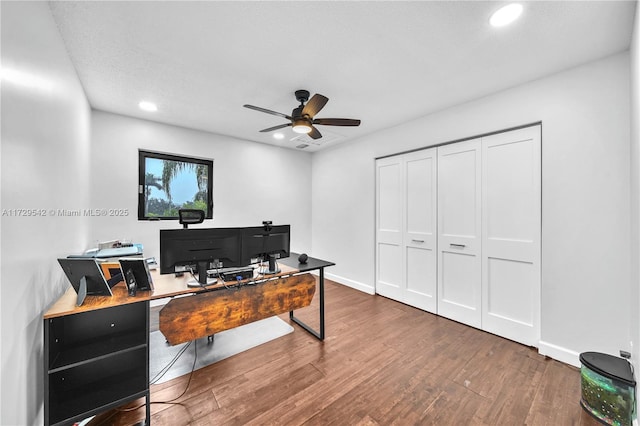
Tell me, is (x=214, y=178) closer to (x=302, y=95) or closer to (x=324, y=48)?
(x=302, y=95)

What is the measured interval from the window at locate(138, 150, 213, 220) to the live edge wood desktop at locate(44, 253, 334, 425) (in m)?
1.73

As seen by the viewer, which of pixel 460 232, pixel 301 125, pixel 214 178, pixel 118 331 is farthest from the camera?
pixel 214 178

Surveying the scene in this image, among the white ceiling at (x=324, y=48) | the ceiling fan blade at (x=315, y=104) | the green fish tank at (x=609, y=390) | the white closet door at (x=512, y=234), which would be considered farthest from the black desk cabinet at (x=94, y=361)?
the white closet door at (x=512, y=234)

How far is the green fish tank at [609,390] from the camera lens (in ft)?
5.02

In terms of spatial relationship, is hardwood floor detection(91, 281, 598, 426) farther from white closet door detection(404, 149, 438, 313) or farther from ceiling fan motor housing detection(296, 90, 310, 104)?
ceiling fan motor housing detection(296, 90, 310, 104)

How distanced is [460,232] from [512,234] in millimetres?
516

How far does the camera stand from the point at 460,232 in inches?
118

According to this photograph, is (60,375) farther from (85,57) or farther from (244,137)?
(244,137)

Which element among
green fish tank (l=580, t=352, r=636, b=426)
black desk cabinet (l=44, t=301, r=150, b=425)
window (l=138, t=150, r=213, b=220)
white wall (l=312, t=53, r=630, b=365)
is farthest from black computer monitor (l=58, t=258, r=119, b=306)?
→ white wall (l=312, t=53, r=630, b=365)

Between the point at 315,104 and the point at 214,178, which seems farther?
the point at 214,178

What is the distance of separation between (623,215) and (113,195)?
5367 millimetres

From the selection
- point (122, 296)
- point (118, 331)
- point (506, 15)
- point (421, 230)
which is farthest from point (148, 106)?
point (421, 230)

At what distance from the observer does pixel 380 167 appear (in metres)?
3.93

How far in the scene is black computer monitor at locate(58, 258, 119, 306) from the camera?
1.52m
